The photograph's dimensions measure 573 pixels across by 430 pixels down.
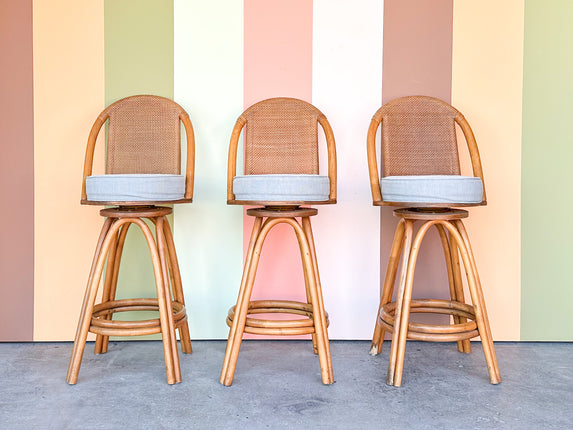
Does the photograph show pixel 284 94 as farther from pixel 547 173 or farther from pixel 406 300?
pixel 547 173

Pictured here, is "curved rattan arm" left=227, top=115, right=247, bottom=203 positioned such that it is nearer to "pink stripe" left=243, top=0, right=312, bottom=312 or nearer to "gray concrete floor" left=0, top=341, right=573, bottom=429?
"pink stripe" left=243, top=0, right=312, bottom=312

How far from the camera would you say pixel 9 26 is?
244 centimetres

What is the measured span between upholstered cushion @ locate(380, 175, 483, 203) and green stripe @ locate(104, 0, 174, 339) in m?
1.27

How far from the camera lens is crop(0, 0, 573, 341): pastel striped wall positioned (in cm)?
246

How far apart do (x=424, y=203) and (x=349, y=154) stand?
0.70 metres

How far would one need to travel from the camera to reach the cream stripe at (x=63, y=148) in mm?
2451

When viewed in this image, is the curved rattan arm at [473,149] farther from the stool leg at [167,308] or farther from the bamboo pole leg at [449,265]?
the stool leg at [167,308]

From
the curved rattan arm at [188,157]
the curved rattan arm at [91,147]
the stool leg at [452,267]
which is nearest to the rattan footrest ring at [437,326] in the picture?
the stool leg at [452,267]

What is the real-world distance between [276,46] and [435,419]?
1781mm

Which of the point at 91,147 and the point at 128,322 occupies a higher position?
the point at 91,147

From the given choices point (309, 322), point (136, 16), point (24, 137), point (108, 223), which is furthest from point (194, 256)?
point (136, 16)

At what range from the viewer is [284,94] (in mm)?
2477

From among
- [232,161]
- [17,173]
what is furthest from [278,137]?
[17,173]

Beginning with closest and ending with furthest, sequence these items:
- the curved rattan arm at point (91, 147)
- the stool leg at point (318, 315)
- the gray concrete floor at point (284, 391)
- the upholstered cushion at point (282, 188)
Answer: the gray concrete floor at point (284, 391), the upholstered cushion at point (282, 188), the stool leg at point (318, 315), the curved rattan arm at point (91, 147)
